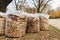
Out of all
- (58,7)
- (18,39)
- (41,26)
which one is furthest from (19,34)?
(58,7)

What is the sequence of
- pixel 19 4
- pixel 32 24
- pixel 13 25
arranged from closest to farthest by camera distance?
1. pixel 13 25
2. pixel 32 24
3. pixel 19 4

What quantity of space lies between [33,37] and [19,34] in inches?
9.2

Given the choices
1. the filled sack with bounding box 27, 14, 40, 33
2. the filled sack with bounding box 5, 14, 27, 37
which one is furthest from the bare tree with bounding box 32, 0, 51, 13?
the filled sack with bounding box 5, 14, 27, 37

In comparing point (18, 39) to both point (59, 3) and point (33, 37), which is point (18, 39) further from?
point (59, 3)

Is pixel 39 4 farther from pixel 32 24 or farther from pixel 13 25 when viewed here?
pixel 13 25

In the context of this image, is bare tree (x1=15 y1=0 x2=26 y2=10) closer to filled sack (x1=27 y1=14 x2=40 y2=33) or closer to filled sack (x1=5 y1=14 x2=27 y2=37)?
filled sack (x1=27 y1=14 x2=40 y2=33)

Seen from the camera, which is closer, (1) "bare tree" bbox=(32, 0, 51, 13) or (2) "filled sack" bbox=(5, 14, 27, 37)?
(2) "filled sack" bbox=(5, 14, 27, 37)

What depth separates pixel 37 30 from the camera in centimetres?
244

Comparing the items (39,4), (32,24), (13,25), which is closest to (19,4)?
(39,4)

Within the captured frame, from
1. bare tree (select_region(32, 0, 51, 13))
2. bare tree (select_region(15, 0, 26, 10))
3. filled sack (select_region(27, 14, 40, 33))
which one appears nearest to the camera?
filled sack (select_region(27, 14, 40, 33))

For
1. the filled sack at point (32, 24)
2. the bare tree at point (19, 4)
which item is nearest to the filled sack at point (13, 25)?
the filled sack at point (32, 24)

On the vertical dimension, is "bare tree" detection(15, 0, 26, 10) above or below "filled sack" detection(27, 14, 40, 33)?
above

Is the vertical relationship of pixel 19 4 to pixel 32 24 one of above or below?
above

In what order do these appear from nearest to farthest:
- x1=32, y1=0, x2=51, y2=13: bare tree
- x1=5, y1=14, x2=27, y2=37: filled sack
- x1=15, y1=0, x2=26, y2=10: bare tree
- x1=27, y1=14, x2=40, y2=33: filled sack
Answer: x1=5, y1=14, x2=27, y2=37: filled sack, x1=27, y1=14, x2=40, y2=33: filled sack, x1=15, y1=0, x2=26, y2=10: bare tree, x1=32, y1=0, x2=51, y2=13: bare tree
